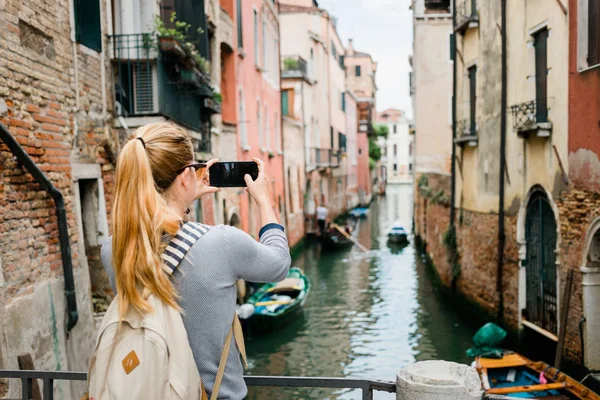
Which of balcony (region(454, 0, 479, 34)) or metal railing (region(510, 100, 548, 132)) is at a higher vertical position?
balcony (region(454, 0, 479, 34))

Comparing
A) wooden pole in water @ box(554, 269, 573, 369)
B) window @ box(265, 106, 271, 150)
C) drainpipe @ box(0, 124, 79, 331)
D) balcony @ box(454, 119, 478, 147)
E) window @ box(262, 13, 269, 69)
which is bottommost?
wooden pole in water @ box(554, 269, 573, 369)

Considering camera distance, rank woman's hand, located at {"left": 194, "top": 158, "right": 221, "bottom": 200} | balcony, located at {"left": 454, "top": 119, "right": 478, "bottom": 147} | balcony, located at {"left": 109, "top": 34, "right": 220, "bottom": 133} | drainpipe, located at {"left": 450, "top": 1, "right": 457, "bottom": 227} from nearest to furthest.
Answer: woman's hand, located at {"left": 194, "top": 158, "right": 221, "bottom": 200} < balcony, located at {"left": 109, "top": 34, "right": 220, "bottom": 133} < balcony, located at {"left": 454, "top": 119, "right": 478, "bottom": 147} < drainpipe, located at {"left": 450, "top": 1, "right": 457, "bottom": 227}

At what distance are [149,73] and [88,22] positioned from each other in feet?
4.59

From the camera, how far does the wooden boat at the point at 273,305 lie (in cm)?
1243

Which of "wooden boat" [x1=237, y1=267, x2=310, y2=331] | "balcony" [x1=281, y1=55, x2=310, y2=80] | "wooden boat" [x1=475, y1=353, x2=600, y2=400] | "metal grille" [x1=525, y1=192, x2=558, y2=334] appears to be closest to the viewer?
"wooden boat" [x1=475, y1=353, x2=600, y2=400]

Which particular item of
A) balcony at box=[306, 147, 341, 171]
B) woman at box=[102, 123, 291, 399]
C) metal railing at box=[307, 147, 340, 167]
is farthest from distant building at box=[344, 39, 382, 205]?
woman at box=[102, 123, 291, 399]

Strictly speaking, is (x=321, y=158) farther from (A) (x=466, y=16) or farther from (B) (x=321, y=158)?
(A) (x=466, y=16)

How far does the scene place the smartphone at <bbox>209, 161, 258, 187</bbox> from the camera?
204 centimetres

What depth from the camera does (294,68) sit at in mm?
27062

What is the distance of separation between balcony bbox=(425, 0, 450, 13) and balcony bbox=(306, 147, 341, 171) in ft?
28.8

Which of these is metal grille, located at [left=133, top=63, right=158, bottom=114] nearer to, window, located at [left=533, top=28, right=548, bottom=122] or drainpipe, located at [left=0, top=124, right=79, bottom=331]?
drainpipe, located at [left=0, top=124, right=79, bottom=331]

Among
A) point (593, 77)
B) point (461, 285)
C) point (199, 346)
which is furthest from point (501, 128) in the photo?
point (199, 346)

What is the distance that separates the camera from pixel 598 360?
7570 mm

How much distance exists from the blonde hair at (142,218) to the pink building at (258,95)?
43.9 ft
